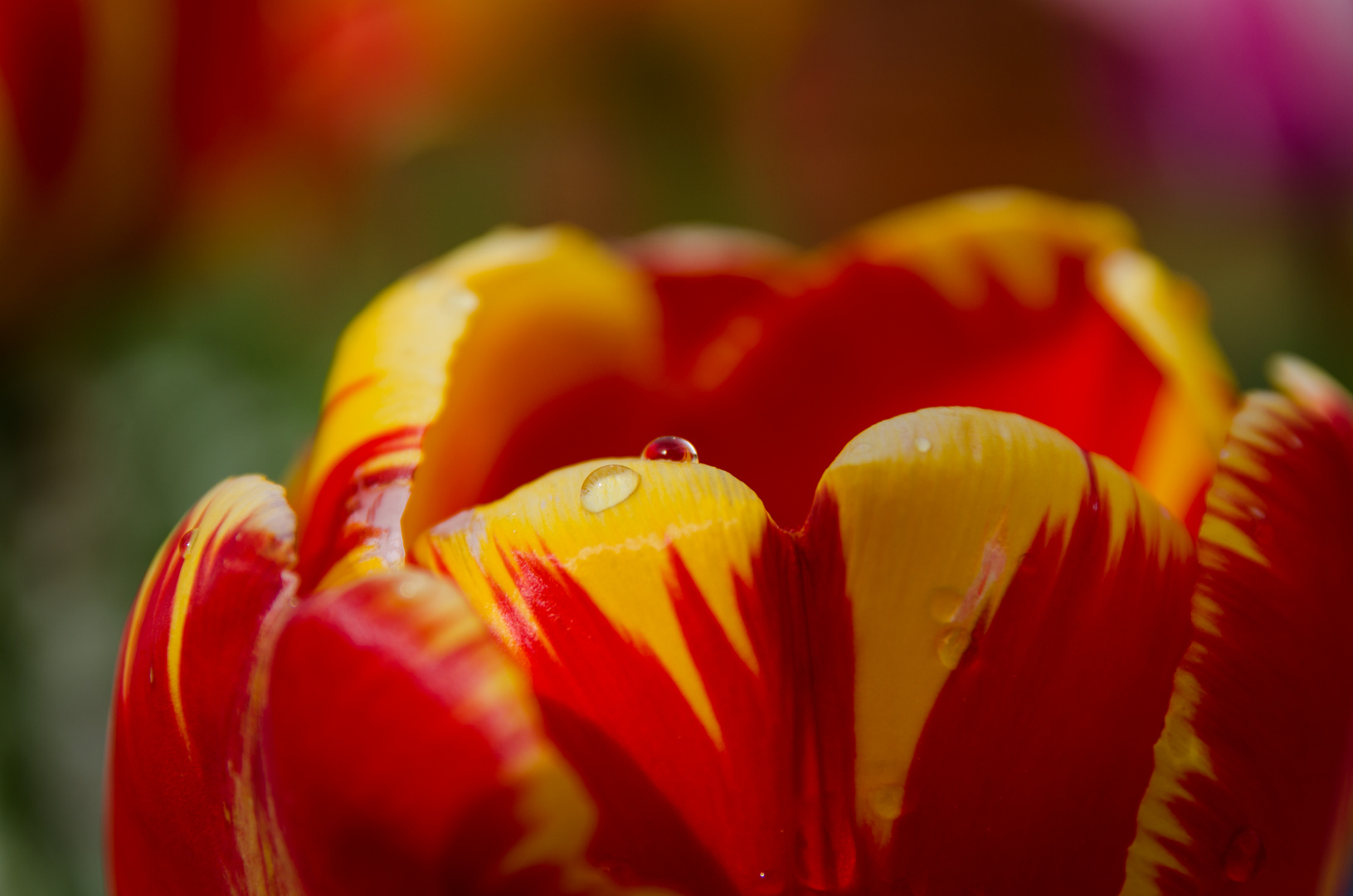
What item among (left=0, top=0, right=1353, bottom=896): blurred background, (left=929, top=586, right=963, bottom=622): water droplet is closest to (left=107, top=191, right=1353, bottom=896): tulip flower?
(left=929, top=586, right=963, bottom=622): water droplet

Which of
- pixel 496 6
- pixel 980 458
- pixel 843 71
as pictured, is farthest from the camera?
pixel 843 71

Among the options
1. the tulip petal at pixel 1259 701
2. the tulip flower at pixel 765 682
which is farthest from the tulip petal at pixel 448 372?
the tulip petal at pixel 1259 701

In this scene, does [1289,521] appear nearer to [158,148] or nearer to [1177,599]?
[1177,599]

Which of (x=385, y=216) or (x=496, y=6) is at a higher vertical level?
(x=496, y=6)

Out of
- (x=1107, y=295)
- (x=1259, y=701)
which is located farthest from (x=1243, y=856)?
(x=1107, y=295)

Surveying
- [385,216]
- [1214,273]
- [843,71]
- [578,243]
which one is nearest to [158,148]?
[578,243]

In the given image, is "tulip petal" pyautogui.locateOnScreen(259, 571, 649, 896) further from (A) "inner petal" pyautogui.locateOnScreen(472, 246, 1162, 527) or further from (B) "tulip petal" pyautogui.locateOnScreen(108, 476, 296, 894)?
(A) "inner petal" pyautogui.locateOnScreen(472, 246, 1162, 527)
